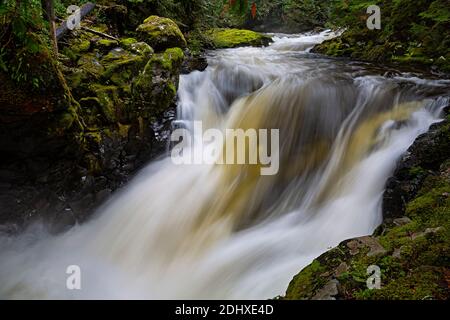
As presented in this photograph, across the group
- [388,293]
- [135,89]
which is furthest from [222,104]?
[388,293]

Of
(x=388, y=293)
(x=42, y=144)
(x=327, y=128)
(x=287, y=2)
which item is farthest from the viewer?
(x=287, y=2)

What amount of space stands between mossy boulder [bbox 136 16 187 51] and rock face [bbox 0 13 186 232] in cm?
3

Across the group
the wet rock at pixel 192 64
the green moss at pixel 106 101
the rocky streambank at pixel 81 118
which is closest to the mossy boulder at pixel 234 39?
the wet rock at pixel 192 64

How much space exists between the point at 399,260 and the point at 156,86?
5.07 meters

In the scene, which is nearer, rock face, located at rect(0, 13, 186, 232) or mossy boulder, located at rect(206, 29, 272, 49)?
rock face, located at rect(0, 13, 186, 232)

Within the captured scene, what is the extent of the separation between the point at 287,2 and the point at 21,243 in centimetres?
2331

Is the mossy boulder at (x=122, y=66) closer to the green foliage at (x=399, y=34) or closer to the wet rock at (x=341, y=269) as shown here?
the wet rock at (x=341, y=269)

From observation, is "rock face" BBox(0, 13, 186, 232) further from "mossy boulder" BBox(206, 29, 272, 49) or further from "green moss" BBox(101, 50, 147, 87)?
"mossy boulder" BBox(206, 29, 272, 49)

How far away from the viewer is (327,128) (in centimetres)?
671

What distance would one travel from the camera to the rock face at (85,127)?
4.78 metres

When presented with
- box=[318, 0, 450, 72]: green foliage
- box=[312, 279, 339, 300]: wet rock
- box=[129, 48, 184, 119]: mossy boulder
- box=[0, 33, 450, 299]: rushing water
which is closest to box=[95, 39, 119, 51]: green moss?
box=[129, 48, 184, 119]: mossy boulder

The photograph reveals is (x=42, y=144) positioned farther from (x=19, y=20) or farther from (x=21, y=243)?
(x=19, y=20)

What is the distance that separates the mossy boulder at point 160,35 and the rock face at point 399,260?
580 cm

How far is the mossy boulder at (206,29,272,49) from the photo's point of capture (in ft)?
46.7
